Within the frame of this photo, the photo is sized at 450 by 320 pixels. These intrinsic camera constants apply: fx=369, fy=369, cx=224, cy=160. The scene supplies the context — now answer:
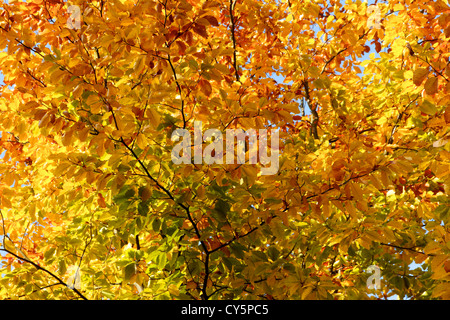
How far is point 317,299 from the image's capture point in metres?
2.42

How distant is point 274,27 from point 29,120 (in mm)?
2685

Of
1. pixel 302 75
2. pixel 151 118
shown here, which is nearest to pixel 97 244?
pixel 151 118

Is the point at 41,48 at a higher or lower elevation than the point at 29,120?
higher

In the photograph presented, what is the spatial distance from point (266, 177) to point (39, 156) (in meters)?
2.15

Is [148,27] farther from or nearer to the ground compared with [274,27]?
nearer to the ground

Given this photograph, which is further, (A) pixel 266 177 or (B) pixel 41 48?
(B) pixel 41 48

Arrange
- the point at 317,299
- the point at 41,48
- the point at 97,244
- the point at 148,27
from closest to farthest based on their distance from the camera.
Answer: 1. the point at 148,27
2. the point at 317,299
3. the point at 41,48
4. the point at 97,244

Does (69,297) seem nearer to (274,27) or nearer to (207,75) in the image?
(207,75)

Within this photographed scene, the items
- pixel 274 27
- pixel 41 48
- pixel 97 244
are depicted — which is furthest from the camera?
pixel 274 27

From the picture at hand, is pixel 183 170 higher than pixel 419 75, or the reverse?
pixel 419 75

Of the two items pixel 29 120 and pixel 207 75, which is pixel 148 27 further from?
pixel 29 120

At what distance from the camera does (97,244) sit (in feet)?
10.5

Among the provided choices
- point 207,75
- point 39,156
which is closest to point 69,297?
point 39,156
